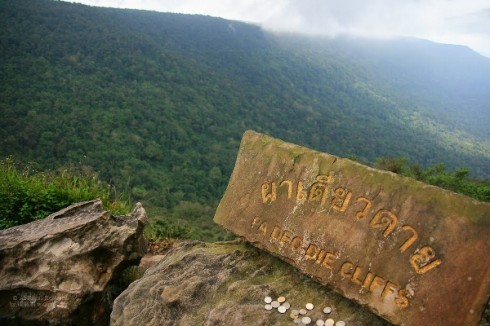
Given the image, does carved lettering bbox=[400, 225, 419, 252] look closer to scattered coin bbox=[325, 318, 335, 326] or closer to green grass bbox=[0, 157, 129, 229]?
scattered coin bbox=[325, 318, 335, 326]

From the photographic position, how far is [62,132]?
43.8 m

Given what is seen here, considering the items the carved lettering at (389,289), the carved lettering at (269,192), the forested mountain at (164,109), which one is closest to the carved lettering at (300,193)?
the carved lettering at (269,192)

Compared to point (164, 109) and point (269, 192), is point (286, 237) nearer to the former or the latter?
point (269, 192)

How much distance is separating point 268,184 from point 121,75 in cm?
7587

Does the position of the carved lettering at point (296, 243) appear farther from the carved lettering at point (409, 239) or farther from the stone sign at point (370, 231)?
the carved lettering at point (409, 239)

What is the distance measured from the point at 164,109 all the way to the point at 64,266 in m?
66.0

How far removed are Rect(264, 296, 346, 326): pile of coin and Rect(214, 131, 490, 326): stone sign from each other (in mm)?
259

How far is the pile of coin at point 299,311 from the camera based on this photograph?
3447 millimetres

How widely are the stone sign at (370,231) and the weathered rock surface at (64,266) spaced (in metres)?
1.48

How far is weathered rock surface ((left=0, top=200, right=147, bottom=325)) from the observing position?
437 centimetres

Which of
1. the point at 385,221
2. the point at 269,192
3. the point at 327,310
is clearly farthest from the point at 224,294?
the point at 385,221

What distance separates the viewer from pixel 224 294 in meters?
3.99

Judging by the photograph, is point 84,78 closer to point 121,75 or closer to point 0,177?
Answer: point 121,75

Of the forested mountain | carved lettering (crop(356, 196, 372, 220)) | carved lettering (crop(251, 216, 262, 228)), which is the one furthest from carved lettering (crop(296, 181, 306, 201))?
the forested mountain
